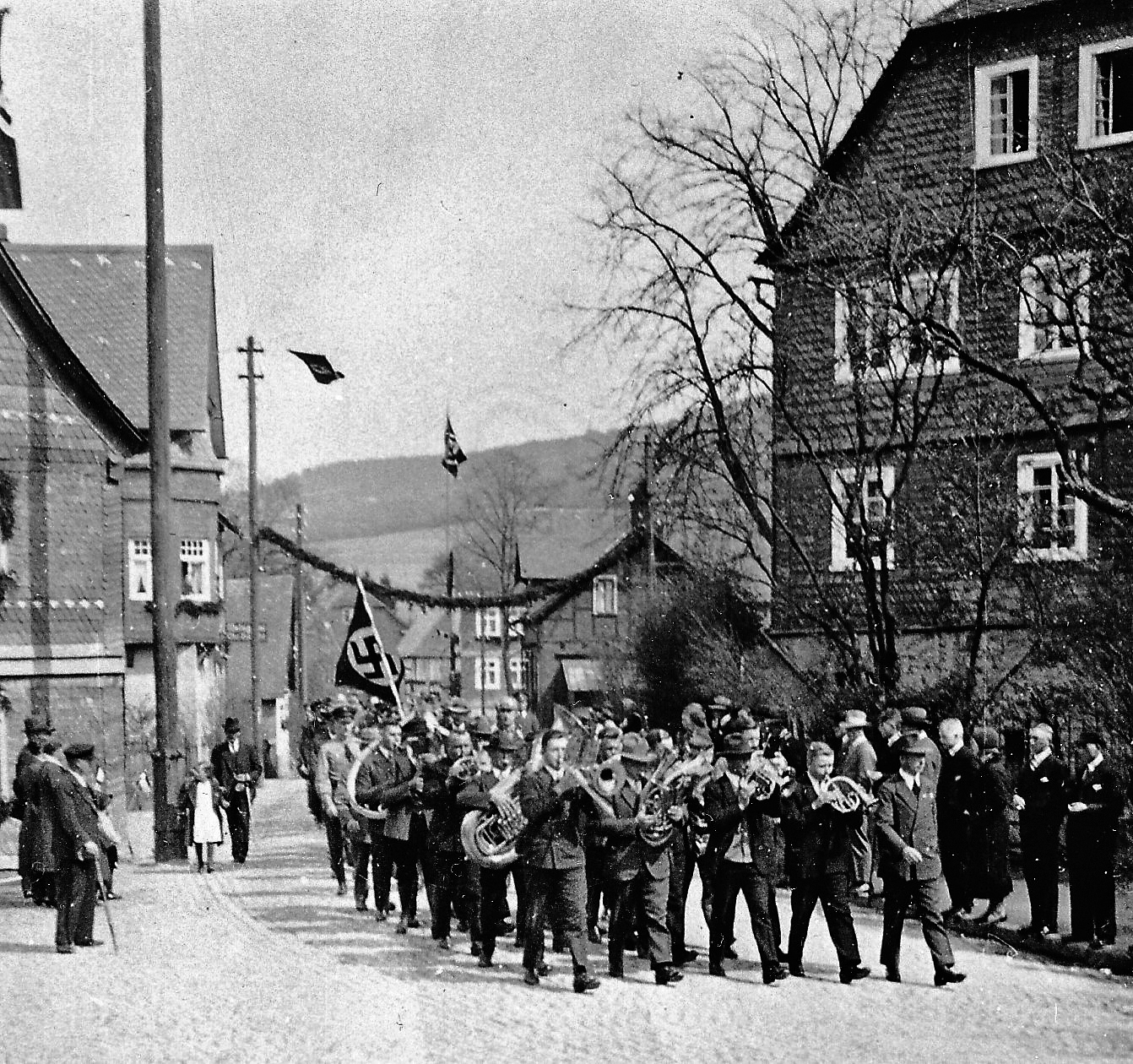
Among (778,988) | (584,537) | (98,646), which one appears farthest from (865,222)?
(584,537)

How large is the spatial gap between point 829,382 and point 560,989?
16852 millimetres

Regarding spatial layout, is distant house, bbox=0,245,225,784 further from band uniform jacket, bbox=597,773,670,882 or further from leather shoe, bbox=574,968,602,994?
leather shoe, bbox=574,968,602,994

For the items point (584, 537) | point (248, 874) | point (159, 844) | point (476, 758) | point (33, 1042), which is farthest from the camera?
point (584, 537)

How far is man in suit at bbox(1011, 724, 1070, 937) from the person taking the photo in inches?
527

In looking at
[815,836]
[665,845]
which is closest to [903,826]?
[815,836]

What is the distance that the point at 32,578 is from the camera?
2392 centimetres

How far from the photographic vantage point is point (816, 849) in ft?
38.8

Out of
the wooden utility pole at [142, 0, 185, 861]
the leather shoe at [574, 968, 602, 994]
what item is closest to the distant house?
the wooden utility pole at [142, 0, 185, 861]

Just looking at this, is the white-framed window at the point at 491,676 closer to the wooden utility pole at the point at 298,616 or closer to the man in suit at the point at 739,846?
the wooden utility pole at the point at 298,616

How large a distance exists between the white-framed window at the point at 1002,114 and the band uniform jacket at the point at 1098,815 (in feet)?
48.2

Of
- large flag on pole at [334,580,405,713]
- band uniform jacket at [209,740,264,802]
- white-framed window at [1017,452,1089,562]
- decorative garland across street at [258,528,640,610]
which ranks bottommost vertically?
band uniform jacket at [209,740,264,802]

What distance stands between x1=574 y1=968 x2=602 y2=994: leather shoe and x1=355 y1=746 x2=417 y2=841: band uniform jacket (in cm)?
349

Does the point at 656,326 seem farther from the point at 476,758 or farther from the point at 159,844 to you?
the point at 476,758

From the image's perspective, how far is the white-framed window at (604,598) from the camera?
6150cm
